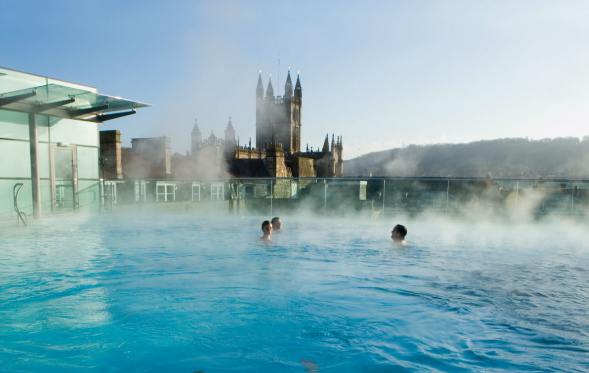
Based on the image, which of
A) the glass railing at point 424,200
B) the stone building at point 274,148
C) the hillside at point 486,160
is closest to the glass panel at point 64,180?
the glass railing at point 424,200

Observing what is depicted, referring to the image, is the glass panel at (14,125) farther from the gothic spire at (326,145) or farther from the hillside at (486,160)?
the gothic spire at (326,145)

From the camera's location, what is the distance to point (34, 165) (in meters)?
12.9

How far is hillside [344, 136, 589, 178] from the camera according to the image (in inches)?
3016

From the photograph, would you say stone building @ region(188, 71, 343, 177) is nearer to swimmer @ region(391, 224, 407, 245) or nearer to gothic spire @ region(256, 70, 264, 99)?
gothic spire @ region(256, 70, 264, 99)

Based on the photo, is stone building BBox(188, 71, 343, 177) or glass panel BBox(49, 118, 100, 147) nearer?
glass panel BBox(49, 118, 100, 147)

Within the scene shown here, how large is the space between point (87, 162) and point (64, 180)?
1094mm

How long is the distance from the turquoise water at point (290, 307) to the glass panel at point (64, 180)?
452 centimetres

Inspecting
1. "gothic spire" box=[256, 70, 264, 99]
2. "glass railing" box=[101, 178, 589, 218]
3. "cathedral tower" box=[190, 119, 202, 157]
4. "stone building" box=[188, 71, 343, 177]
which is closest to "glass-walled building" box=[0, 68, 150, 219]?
"glass railing" box=[101, 178, 589, 218]

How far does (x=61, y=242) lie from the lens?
31.0 ft

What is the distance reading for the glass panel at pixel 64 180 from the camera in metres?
14.0

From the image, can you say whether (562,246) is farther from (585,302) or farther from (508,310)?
(508,310)

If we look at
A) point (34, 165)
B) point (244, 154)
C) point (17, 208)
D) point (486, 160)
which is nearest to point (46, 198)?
point (34, 165)

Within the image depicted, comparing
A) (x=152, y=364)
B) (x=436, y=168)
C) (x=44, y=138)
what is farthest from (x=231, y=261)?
(x=436, y=168)

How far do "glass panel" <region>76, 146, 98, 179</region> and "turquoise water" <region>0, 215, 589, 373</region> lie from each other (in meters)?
5.40
